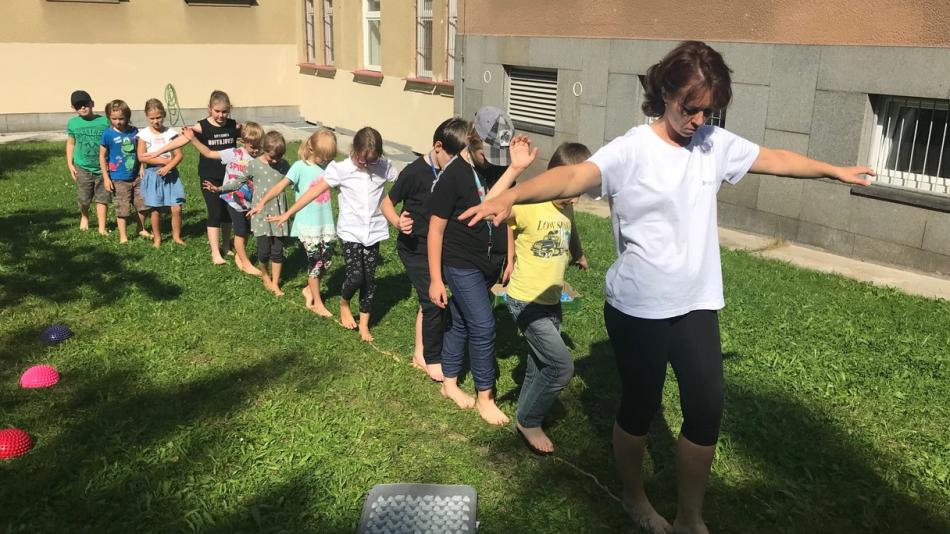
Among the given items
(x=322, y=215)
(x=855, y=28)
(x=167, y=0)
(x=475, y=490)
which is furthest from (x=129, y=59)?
(x=475, y=490)

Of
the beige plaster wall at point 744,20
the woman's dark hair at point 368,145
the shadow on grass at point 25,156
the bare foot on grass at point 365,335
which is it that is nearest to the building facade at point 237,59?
the shadow on grass at point 25,156

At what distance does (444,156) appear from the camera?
4594 millimetres

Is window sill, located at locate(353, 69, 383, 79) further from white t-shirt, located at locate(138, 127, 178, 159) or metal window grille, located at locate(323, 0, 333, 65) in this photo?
white t-shirt, located at locate(138, 127, 178, 159)

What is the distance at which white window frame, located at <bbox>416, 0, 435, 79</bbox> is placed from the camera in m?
14.3

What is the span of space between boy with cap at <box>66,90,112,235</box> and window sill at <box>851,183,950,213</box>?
7.68 m

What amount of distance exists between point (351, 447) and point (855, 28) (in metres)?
6.32

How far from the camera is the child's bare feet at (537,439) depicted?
3.96 m

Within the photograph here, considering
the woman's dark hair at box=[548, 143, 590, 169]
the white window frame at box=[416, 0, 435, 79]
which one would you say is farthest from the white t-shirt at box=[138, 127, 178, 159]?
the white window frame at box=[416, 0, 435, 79]

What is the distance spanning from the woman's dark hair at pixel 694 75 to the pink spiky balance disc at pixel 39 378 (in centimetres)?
392

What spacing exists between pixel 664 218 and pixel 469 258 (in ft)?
4.86

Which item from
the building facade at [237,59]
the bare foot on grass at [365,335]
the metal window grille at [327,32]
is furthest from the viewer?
the metal window grille at [327,32]

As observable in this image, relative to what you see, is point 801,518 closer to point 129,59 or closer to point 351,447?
point 351,447

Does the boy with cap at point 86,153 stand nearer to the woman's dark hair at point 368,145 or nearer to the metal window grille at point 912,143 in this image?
the woman's dark hair at point 368,145

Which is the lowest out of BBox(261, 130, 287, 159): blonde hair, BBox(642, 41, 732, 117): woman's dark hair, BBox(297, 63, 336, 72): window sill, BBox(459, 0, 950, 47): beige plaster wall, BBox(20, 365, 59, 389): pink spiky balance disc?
BBox(20, 365, 59, 389): pink spiky balance disc
